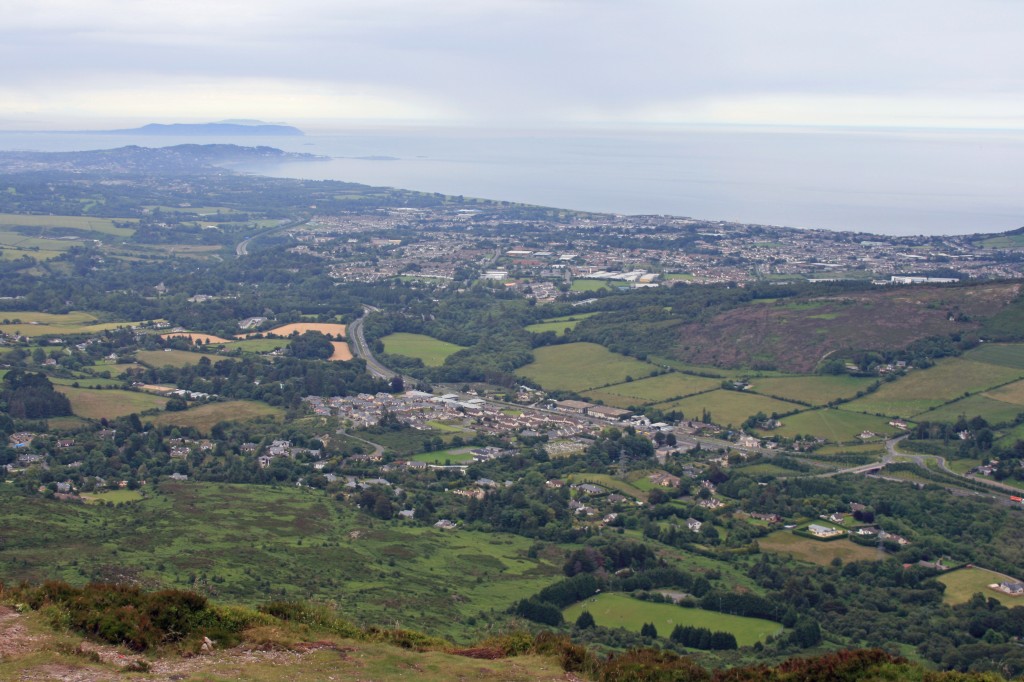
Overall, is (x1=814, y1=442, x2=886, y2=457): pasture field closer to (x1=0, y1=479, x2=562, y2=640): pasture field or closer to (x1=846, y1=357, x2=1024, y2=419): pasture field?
(x1=846, y1=357, x2=1024, y2=419): pasture field

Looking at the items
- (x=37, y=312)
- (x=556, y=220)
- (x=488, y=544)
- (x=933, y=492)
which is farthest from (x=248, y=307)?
(x=556, y=220)

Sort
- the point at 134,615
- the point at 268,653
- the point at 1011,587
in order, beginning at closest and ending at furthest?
the point at 268,653, the point at 134,615, the point at 1011,587

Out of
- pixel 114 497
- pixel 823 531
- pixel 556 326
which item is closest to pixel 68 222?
pixel 556 326

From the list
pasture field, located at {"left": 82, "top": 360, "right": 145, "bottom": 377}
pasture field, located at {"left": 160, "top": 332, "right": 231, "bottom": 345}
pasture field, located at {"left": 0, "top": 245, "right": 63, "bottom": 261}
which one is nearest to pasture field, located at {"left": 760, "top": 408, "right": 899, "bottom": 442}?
pasture field, located at {"left": 82, "top": 360, "right": 145, "bottom": 377}

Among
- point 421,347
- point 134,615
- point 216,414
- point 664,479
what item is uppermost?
point 134,615

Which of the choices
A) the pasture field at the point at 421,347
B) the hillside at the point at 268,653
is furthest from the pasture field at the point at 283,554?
the pasture field at the point at 421,347

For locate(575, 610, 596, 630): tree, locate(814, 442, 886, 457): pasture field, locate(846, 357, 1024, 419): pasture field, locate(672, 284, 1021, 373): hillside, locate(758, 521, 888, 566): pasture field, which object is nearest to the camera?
locate(575, 610, 596, 630): tree

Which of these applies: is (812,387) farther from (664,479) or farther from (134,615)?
(134,615)
